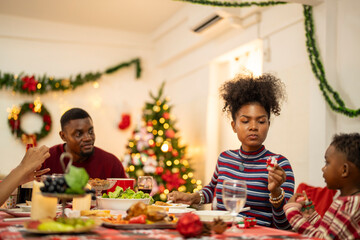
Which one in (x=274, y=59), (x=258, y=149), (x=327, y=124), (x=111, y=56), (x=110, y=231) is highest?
(x=111, y=56)

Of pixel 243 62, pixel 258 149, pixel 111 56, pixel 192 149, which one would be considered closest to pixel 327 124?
pixel 258 149

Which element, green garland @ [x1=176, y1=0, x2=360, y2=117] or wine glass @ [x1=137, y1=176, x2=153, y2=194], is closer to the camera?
wine glass @ [x1=137, y1=176, x2=153, y2=194]

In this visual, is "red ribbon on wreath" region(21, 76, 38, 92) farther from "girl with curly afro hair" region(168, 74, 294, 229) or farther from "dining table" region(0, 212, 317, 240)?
"dining table" region(0, 212, 317, 240)

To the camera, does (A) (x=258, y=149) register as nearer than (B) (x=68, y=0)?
Yes

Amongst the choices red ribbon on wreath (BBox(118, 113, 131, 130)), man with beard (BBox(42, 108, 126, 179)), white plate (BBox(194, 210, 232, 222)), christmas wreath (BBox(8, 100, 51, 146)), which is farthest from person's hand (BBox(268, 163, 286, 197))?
red ribbon on wreath (BBox(118, 113, 131, 130))

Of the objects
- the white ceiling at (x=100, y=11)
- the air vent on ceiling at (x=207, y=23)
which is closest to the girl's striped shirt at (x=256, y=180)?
the air vent on ceiling at (x=207, y=23)

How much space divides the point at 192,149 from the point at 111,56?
7.56ft

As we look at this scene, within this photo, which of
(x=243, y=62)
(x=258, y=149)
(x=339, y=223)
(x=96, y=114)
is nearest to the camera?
(x=339, y=223)

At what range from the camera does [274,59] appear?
4.33 m

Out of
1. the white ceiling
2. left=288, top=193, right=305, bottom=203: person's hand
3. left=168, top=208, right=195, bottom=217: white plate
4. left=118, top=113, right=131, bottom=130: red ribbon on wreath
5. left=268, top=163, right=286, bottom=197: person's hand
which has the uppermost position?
the white ceiling

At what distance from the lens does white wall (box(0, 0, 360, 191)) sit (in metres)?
3.51

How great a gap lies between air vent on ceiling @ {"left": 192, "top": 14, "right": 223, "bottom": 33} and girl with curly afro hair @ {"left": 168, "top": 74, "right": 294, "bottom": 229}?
8.91 ft

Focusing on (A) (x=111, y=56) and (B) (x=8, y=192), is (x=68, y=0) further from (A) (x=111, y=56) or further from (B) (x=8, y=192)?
(B) (x=8, y=192)

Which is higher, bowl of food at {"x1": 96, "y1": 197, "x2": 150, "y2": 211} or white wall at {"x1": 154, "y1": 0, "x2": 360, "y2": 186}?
white wall at {"x1": 154, "y1": 0, "x2": 360, "y2": 186}
